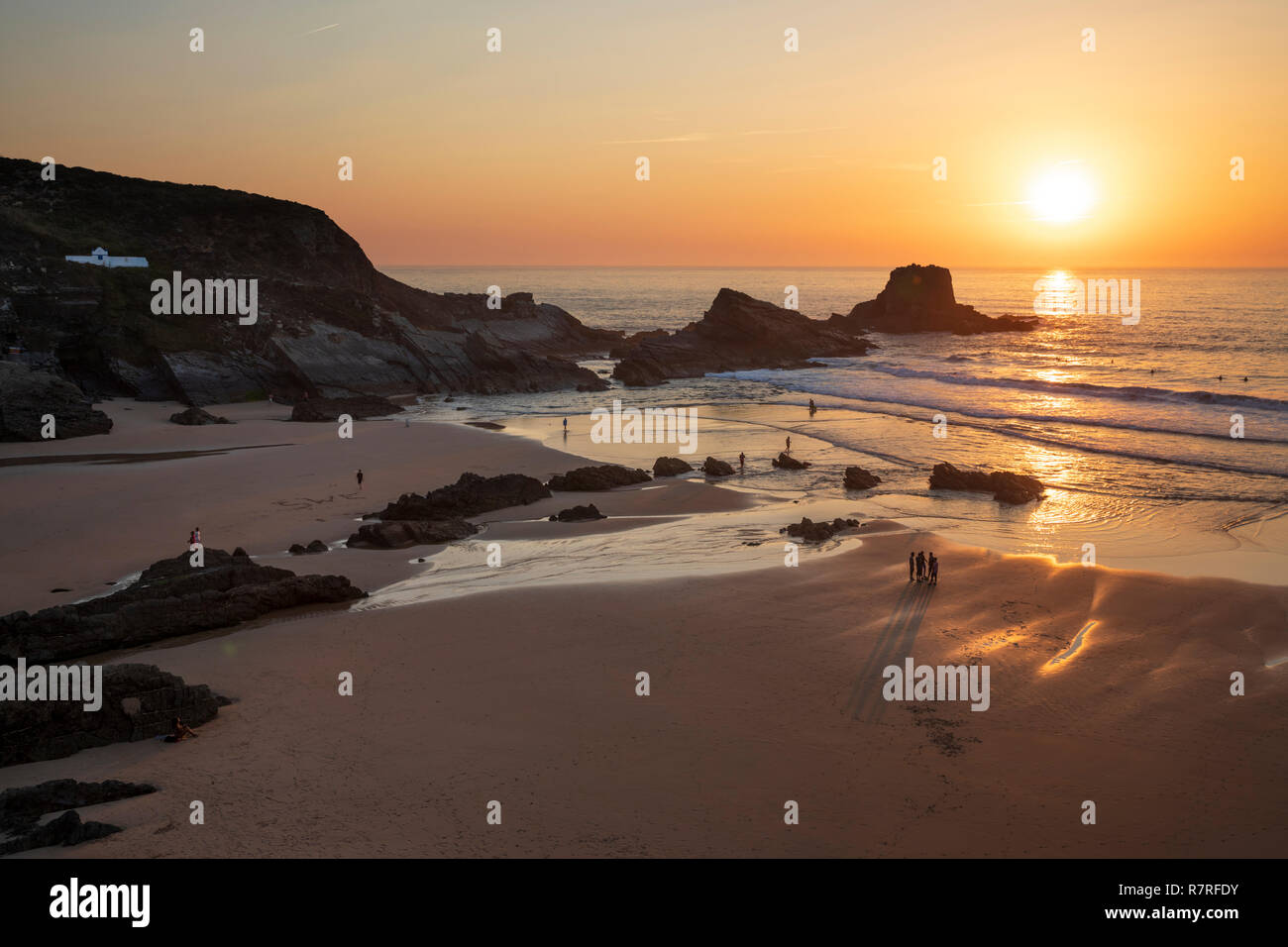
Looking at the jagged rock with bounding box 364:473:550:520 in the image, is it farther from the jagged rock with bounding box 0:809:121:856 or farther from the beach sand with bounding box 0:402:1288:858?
the jagged rock with bounding box 0:809:121:856

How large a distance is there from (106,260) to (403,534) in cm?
4283

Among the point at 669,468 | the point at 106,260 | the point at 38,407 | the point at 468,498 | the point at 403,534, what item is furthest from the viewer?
the point at 106,260

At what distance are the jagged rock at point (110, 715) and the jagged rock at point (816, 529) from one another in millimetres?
15539

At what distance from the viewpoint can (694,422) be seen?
48.6 metres

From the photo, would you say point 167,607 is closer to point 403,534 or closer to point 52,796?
point 52,796

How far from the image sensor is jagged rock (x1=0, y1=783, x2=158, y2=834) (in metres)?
10.1

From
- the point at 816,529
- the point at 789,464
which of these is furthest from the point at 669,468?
the point at 816,529

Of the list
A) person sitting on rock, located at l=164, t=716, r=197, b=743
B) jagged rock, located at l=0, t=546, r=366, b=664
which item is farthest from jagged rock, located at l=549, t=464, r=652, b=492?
person sitting on rock, located at l=164, t=716, r=197, b=743

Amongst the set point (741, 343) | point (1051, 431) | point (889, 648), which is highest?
point (741, 343)

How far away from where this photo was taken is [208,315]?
2079 inches

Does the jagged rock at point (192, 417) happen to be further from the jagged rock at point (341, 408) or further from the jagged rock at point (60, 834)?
the jagged rock at point (60, 834)

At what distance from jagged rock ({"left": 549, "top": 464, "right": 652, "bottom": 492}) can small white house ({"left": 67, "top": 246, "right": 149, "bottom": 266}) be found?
38854 mm

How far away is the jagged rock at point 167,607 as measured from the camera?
1522 centimetres

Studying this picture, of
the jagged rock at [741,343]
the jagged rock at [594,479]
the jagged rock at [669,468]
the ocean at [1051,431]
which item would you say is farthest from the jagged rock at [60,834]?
the jagged rock at [741,343]
